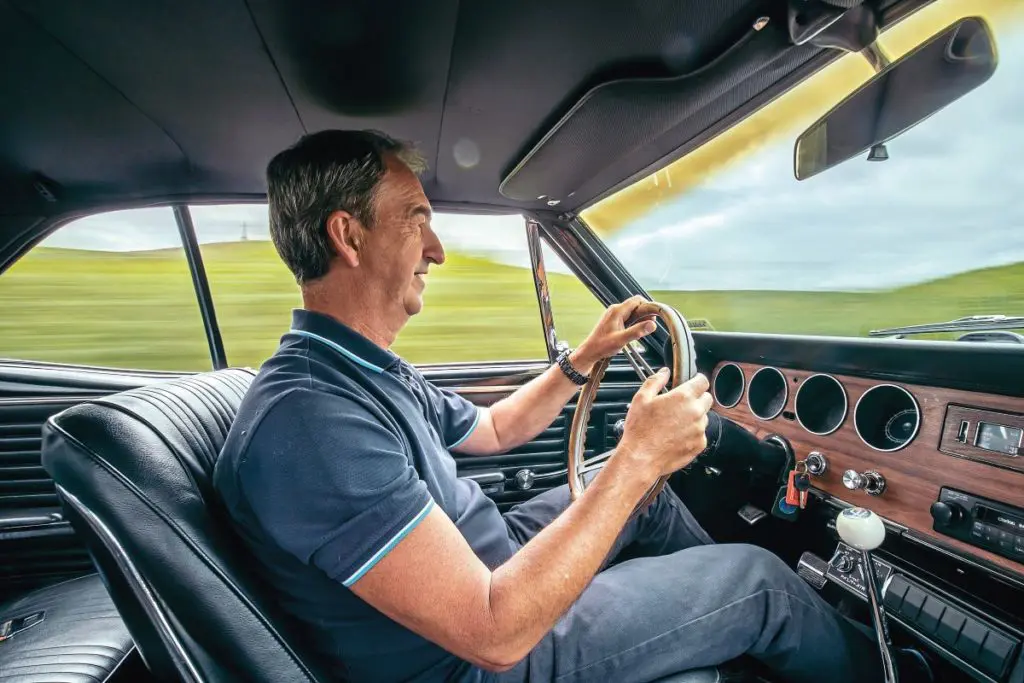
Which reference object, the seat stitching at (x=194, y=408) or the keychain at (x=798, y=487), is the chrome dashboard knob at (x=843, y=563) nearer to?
the keychain at (x=798, y=487)

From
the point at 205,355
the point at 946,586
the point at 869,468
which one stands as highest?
the point at 205,355

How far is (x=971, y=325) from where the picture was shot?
4.00 feet

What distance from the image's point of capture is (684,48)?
1.22m

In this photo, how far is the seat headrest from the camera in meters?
0.74

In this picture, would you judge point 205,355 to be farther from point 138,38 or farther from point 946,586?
point 946,586

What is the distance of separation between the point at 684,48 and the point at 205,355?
8.35ft

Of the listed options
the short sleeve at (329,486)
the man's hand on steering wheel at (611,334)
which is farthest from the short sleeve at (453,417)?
the short sleeve at (329,486)

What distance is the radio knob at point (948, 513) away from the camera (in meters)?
1.15

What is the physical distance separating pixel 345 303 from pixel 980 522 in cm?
150

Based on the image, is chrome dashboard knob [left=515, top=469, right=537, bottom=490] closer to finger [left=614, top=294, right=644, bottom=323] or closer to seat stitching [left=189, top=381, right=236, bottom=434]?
finger [left=614, top=294, right=644, bottom=323]

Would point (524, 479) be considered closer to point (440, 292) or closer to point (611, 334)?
point (611, 334)

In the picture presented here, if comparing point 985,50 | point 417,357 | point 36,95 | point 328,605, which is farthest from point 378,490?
point 417,357

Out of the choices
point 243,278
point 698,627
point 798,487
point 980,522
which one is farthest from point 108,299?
point 980,522

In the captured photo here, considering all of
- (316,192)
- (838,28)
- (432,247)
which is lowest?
(432,247)
